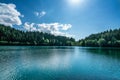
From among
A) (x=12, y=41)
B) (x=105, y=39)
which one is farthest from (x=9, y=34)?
(x=105, y=39)

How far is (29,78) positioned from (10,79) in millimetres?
3224

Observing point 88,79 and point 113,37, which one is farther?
point 113,37

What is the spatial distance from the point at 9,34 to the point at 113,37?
5666 inches

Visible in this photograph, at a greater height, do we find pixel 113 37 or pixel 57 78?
pixel 113 37

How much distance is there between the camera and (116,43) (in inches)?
6914

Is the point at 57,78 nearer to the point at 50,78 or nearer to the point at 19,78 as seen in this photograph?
the point at 50,78

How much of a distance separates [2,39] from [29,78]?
17274 cm

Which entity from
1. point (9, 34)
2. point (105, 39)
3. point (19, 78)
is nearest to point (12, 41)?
point (9, 34)

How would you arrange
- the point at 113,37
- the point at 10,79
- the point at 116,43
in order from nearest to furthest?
the point at 10,79 → the point at 116,43 → the point at 113,37

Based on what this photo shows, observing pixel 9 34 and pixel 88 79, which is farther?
pixel 9 34

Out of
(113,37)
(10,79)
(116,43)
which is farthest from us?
(113,37)

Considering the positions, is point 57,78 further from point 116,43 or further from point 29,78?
point 116,43

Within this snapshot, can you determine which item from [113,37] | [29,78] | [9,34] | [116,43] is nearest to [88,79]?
[29,78]

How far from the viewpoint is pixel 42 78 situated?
2522cm
